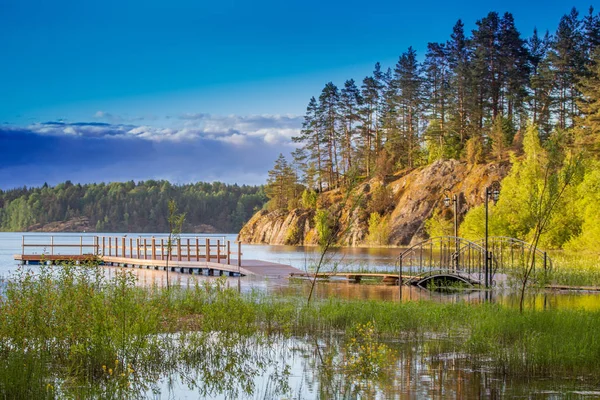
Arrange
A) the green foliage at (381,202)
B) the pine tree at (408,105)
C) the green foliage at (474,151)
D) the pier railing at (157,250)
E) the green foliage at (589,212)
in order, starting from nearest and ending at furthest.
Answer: the pier railing at (157,250), the green foliage at (589,212), the green foliage at (474,151), the green foliage at (381,202), the pine tree at (408,105)

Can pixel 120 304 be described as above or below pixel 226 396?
above

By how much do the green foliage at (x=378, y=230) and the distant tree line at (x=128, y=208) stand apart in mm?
91174

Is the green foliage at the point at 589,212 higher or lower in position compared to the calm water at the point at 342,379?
higher

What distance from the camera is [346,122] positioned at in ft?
319

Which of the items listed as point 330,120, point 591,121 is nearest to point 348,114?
point 330,120

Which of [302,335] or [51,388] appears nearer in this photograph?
[51,388]

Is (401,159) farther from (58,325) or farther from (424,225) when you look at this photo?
(58,325)

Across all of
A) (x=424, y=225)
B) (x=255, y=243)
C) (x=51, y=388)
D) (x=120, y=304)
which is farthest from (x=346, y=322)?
(x=255, y=243)

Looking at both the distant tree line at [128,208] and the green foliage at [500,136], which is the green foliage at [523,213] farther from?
the distant tree line at [128,208]

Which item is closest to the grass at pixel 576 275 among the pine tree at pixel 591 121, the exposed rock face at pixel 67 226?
the pine tree at pixel 591 121

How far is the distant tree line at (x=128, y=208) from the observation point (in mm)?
175125

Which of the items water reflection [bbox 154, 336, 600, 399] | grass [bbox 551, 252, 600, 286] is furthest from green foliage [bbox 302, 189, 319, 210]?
water reflection [bbox 154, 336, 600, 399]

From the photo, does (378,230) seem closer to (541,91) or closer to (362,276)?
(541,91)

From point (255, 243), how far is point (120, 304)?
9025 cm
